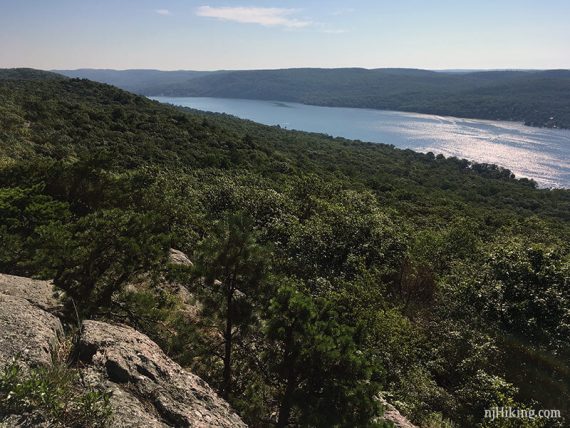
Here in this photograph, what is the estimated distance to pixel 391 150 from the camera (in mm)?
179625

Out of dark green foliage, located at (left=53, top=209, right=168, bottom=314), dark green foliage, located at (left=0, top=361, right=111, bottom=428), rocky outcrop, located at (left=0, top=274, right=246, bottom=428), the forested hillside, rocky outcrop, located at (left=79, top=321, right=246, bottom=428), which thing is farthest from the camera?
dark green foliage, located at (left=53, top=209, right=168, bottom=314)

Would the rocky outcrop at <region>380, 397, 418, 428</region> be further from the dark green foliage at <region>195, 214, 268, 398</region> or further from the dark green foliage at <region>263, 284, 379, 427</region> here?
the dark green foliage at <region>195, 214, 268, 398</region>

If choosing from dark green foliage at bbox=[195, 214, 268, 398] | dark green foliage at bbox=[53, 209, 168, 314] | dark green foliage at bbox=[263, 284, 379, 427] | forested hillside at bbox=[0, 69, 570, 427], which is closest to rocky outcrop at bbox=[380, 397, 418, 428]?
forested hillside at bbox=[0, 69, 570, 427]

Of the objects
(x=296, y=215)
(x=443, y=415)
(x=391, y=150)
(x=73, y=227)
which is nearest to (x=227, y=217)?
(x=73, y=227)

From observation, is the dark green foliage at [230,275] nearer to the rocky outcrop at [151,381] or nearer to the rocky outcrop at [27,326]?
the rocky outcrop at [151,381]

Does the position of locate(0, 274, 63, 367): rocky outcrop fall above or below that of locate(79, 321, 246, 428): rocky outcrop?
above

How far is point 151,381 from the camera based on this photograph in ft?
26.2

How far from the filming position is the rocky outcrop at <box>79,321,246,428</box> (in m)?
7.42

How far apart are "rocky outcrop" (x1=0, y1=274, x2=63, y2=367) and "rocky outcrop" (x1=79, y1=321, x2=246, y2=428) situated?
67 centimetres

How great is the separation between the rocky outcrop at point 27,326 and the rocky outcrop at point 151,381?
67cm

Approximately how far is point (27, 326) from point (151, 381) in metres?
2.81

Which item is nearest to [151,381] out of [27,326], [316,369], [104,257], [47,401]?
[47,401]

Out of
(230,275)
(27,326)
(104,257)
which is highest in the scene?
(104,257)

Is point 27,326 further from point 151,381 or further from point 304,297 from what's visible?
point 304,297
